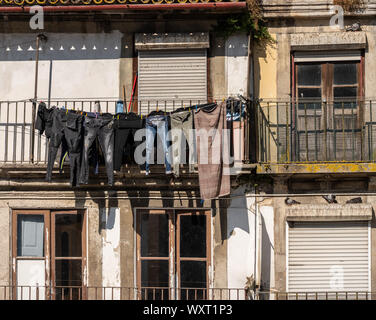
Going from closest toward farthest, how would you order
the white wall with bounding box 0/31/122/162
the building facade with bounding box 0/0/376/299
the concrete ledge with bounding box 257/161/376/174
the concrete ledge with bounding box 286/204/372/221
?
1. the concrete ledge with bounding box 257/161/376/174
2. the concrete ledge with bounding box 286/204/372/221
3. the building facade with bounding box 0/0/376/299
4. the white wall with bounding box 0/31/122/162

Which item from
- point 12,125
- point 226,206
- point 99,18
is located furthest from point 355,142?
point 12,125

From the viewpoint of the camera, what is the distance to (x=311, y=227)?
1694 centimetres

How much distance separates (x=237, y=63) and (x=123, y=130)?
8.40 ft

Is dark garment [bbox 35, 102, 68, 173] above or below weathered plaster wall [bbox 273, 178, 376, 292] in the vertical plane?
above

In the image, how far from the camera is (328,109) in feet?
56.4

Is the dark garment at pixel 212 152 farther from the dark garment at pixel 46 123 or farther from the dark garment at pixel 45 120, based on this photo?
the dark garment at pixel 45 120

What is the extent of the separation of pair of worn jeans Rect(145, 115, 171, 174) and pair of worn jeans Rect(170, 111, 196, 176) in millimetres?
114

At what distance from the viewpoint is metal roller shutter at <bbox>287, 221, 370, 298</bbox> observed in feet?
55.4

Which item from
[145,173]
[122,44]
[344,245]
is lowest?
[344,245]

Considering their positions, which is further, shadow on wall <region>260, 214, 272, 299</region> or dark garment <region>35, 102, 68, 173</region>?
shadow on wall <region>260, 214, 272, 299</region>

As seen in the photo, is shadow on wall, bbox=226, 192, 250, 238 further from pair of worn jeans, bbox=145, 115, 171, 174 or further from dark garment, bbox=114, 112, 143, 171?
dark garment, bbox=114, 112, 143, 171

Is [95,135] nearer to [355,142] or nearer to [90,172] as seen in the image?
[90,172]

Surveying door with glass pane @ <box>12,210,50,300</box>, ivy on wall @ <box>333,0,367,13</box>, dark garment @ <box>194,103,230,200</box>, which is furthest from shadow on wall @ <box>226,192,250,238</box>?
ivy on wall @ <box>333,0,367,13</box>

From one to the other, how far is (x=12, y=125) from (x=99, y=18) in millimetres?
2633
